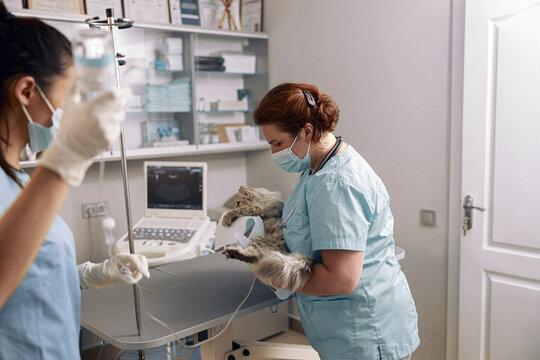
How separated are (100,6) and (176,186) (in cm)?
114

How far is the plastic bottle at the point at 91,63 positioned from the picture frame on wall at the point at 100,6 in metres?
2.13

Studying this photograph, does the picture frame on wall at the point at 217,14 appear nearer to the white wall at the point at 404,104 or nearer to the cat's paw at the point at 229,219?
the white wall at the point at 404,104

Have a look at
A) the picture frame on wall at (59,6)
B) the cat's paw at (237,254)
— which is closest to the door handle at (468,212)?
the cat's paw at (237,254)

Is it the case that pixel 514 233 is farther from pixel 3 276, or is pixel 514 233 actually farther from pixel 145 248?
pixel 3 276

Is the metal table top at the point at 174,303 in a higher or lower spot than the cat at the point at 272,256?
lower

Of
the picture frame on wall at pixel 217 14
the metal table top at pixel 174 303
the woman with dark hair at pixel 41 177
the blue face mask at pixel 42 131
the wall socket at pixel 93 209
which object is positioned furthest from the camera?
the picture frame on wall at pixel 217 14

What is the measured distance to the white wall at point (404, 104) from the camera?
8.17ft

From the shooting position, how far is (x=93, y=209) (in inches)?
116

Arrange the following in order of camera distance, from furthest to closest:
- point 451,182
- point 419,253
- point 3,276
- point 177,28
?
point 177,28 → point 419,253 → point 451,182 → point 3,276

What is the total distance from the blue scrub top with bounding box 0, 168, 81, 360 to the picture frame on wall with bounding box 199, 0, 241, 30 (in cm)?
252

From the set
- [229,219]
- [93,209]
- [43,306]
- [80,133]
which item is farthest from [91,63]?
[93,209]

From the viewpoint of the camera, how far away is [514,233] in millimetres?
2215

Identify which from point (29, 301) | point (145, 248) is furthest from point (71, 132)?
point (145, 248)

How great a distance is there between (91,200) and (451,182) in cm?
215
